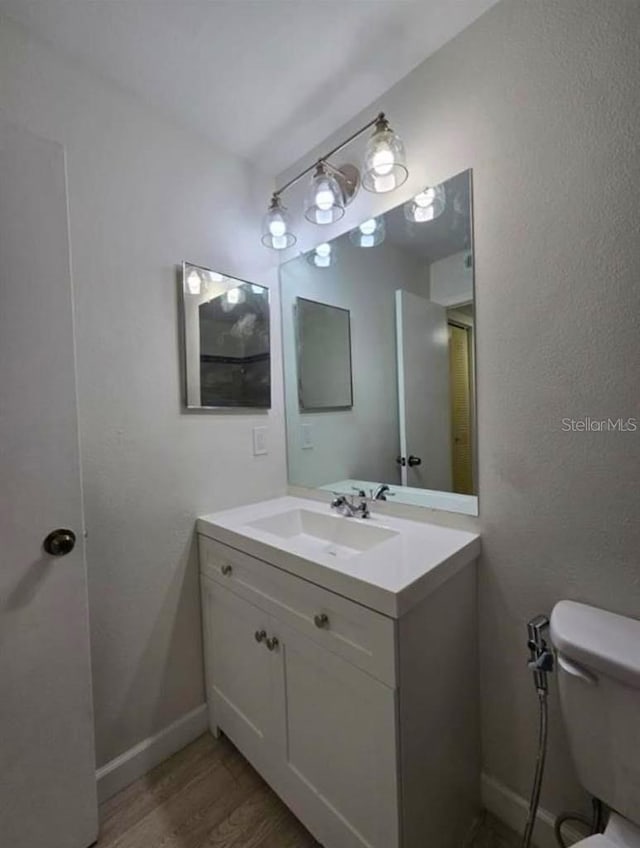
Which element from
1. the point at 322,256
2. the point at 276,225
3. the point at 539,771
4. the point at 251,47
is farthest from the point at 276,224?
the point at 539,771

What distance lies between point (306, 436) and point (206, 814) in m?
1.33

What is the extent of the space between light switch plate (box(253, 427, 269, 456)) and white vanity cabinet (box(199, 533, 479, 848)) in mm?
492

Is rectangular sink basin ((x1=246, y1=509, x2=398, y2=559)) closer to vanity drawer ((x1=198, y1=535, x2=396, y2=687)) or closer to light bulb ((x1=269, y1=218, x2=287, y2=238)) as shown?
vanity drawer ((x1=198, y1=535, x2=396, y2=687))

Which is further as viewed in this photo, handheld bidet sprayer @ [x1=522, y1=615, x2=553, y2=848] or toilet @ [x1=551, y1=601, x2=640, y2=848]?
handheld bidet sprayer @ [x1=522, y1=615, x2=553, y2=848]

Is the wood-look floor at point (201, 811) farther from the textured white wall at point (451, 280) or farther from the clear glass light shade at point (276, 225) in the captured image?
the clear glass light shade at point (276, 225)

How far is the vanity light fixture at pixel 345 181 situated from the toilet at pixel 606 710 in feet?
4.53

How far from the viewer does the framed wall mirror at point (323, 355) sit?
1.63 m

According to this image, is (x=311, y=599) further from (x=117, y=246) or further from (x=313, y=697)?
(x=117, y=246)

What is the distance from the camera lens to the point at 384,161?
118cm

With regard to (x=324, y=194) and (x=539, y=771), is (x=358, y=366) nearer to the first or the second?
(x=324, y=194)

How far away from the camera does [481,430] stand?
1.15 meters

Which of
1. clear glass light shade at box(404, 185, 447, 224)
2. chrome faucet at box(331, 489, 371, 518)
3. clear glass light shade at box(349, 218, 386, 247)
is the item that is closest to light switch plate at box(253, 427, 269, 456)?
chrome faucet at box(331, 489, 371, 518)

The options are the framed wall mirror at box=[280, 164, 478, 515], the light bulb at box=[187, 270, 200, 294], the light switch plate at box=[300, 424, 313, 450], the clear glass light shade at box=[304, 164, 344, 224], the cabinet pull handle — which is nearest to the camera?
the cabinet pull handle

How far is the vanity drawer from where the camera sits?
83cm
